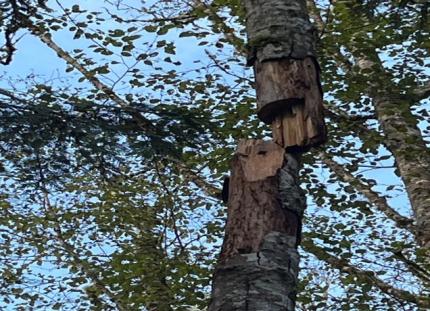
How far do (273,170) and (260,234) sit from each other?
0.30m

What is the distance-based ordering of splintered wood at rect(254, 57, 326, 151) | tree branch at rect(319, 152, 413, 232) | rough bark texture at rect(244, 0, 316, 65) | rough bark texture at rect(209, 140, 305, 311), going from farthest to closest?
tree branch at rect(319, 152, 413, 232) < rough bark texture at rect(244, 0, 316, 65) < splintered wood at rect(254, 57, 326, 151) < rough bark texture at rect(209, 140, 305, 311)

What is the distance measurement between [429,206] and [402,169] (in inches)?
22.2

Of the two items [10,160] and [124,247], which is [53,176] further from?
[124,247]

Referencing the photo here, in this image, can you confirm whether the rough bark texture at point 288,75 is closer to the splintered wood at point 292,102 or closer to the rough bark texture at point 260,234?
the splintered wood at point 292,102

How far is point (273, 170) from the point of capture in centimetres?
277

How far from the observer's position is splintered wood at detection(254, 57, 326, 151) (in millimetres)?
2865

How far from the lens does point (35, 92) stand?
4527mm

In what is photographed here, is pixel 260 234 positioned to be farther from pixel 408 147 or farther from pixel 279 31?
pixel 408 147

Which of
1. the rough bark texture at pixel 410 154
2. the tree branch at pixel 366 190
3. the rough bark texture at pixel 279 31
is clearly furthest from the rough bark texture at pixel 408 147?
the rough bark texture at pixel 279 31

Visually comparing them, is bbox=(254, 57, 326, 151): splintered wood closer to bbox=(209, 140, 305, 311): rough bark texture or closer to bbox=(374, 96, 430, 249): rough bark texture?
bbox=(209, 140, 305, 311): rough bark texture

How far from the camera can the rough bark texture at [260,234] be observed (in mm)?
2416

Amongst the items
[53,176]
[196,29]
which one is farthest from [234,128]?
[53,176]

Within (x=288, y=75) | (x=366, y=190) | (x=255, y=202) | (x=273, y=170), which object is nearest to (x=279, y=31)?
(x=288, y=75)

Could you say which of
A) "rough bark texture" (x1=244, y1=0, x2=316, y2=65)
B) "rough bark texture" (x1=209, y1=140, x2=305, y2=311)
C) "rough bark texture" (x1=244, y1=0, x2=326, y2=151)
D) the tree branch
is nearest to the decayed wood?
"rough bark texture" (x1=209, y1=140, x2=305, y2=311)
